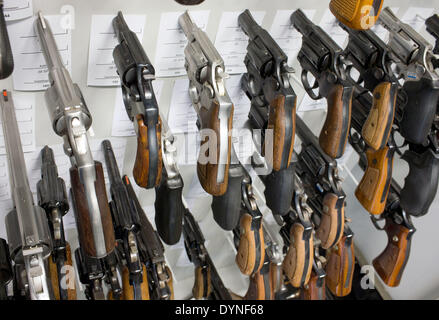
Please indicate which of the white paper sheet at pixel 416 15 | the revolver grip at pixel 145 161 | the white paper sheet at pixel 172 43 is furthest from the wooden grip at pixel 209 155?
the white paper sheet at pixel 416 15

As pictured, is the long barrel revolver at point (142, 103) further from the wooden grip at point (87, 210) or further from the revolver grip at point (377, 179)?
the revolver grip at point (377, 179)

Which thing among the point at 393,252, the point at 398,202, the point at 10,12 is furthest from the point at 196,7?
the point at 393,252

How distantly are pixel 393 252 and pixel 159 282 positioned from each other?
0.79 m

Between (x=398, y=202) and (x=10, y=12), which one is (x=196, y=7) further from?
(x=398, y=202)

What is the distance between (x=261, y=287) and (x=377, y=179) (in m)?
0.47

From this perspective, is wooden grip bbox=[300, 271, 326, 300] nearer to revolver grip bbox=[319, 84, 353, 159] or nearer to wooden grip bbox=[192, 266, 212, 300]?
wooden grip bbox=[192, 266, 212, 300]

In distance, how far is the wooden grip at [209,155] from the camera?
958mm

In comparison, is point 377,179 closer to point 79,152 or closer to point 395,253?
point 395,253

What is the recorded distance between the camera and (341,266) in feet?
4.68

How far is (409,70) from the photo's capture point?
1.13m

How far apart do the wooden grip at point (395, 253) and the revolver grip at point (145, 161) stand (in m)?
0.86

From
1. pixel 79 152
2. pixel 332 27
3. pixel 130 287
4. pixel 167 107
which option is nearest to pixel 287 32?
pixel 332 27

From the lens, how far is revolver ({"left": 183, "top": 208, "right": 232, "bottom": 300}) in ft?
4.28

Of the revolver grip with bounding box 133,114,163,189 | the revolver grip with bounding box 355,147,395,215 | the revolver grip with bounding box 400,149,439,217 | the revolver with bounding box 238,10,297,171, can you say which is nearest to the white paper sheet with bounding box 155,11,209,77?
the revolver with bounding box 238,10,297,171
